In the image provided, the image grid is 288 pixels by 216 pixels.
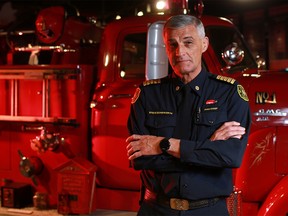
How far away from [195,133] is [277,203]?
0.99 meters

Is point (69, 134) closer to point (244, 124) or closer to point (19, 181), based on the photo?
point (19, 181)

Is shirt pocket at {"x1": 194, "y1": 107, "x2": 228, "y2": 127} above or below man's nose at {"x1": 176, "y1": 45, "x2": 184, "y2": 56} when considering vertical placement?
below

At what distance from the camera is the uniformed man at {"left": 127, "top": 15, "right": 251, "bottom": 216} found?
178 centimetres

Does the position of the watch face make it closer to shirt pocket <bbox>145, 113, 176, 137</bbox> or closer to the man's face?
shirt pocket <bbox>145, 113, 176, 137</bbox>

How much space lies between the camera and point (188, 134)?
72.5 inches

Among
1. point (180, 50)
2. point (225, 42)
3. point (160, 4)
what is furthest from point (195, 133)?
point (160, 4)

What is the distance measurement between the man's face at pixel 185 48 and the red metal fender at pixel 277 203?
1.07 m

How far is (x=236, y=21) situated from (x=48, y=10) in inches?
184

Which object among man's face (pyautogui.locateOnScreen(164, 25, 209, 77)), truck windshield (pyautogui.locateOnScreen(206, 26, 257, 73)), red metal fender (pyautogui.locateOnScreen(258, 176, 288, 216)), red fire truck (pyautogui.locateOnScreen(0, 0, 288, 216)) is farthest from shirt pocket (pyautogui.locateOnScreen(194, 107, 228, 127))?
truck windshield (pyautogui.locateOnScreen(206, 26, 257, 73))

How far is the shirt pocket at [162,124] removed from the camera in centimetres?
186

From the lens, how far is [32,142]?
12.3 ft

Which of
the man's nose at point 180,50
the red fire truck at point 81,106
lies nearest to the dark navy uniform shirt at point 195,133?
the man's nose at point 180,50

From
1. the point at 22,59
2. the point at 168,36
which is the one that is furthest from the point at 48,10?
the point at 168,36

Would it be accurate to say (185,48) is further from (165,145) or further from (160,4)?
(160,4)
